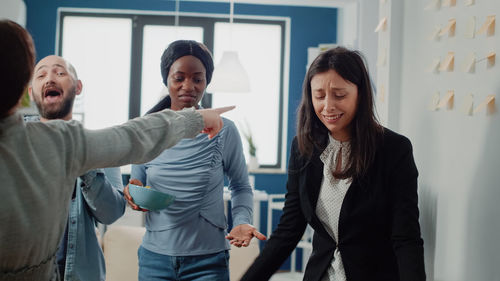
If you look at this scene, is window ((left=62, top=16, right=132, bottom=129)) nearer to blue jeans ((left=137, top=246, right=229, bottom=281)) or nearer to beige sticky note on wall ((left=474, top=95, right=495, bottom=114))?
blue jeans ((left=137, top=246, right=229, bottom=281))

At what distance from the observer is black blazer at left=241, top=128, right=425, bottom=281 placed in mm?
1251

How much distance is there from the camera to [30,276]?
0.91 metres

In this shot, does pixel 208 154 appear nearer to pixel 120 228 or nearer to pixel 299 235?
pixel 299 235

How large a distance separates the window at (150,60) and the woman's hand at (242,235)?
3850mm

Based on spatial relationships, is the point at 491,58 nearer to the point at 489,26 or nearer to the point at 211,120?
the point at 489,26

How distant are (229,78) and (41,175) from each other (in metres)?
2.88

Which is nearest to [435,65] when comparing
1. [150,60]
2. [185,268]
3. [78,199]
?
[185,268]

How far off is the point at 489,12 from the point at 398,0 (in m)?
0.65

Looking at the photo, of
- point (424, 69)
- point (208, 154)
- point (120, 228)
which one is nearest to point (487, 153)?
point (424, 69)

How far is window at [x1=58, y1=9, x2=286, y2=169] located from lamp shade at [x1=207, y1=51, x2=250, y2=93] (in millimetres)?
1673

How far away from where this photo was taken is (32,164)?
0.88m

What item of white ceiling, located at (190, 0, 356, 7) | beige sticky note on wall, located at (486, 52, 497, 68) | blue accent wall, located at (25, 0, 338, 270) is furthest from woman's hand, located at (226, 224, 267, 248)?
blue accent wall, located at (25, 0, 338, 270)

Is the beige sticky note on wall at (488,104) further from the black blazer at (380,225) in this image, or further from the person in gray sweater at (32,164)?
the person in gray sweater at (32,164)

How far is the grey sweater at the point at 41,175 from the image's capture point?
2.82 ft
